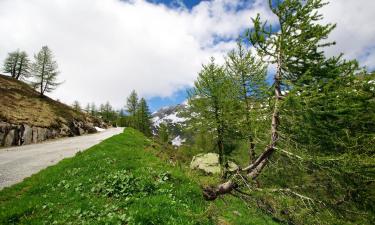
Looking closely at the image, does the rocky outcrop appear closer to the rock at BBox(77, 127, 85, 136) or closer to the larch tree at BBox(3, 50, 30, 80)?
the rock at BBox(77, 127, 85, 136)

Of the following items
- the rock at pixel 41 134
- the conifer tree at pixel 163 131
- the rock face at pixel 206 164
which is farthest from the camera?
the conifer tree at pixel 163 131

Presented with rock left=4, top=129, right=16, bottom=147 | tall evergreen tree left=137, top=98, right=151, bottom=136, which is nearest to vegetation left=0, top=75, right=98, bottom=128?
rock left=4, top=129, right=16, bottom=147

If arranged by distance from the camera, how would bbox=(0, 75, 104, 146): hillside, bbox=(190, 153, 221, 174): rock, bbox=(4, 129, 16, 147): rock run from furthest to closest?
bbox=(0, 75, 104, 146): hillside
bbox=(4, 129, 16, 147): rock
bbox=(190, 153, 221, 174): rock

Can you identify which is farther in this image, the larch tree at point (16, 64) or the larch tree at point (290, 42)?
the larch tree at point (16, 64)

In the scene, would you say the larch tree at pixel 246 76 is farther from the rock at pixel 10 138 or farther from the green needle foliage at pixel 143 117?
the green needle foliage at pixel 143 117

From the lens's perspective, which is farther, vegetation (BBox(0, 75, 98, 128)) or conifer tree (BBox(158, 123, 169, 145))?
conifer tree (BBox(158, 123, 169, 145))

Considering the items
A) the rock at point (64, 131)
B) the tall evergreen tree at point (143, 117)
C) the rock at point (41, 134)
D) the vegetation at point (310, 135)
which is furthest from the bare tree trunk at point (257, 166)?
the tall evergreen tree at point (143, 117)

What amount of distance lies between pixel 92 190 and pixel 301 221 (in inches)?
322

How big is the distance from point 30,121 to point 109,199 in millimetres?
33754

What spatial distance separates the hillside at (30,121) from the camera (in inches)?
1275

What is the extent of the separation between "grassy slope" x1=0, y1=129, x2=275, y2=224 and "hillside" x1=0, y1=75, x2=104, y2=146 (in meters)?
22.5

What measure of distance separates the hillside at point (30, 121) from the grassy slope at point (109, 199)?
2252 centimetres

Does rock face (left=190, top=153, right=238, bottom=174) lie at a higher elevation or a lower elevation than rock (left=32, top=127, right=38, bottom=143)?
lower

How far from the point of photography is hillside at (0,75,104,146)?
106 ft
